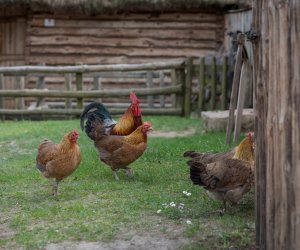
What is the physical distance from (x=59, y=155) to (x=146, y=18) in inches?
512

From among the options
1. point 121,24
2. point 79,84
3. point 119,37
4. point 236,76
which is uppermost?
point 121,24

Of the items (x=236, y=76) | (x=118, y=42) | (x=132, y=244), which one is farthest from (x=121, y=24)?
(x=132, y=244)

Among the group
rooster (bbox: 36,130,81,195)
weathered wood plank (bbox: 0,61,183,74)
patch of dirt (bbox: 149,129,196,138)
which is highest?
weathered wood plank (bbox: 0,61,183,74)

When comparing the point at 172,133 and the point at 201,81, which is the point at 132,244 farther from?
the point at 201,81

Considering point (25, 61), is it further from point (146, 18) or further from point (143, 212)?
point (143, 212)

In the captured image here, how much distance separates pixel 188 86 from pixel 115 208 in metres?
9.74

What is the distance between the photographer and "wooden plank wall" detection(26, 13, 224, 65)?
772 inches

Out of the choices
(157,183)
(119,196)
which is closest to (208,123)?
(157,183)

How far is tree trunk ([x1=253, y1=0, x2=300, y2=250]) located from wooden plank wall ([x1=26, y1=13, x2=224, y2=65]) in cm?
1484

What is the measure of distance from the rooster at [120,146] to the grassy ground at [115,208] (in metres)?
0.28

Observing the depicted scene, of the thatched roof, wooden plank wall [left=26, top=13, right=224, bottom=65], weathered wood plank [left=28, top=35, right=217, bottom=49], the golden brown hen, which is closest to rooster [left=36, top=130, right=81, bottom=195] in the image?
the golden brown hen

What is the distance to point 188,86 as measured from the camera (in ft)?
53.0

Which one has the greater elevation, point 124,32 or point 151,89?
point 124,32

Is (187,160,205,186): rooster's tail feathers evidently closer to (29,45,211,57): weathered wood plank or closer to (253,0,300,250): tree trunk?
(253,0,300,250): tree trunk
